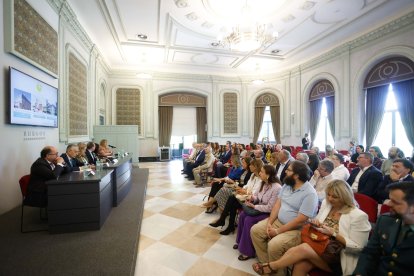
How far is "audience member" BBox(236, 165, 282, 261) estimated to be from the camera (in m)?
2.57

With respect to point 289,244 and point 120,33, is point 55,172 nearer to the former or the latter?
point 289,244

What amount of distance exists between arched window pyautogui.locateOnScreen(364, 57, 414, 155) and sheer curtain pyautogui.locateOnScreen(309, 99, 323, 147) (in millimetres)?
2018

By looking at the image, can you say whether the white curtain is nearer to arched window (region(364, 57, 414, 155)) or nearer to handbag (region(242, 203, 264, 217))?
arched window (region(364, 57, 414, 155))

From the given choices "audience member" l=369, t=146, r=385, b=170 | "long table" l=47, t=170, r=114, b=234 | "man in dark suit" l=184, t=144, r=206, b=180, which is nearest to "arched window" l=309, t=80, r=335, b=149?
"audience member" l=369, t=146, r=385, b=170

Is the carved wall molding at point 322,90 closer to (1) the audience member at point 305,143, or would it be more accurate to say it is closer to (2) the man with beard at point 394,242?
(1) the audience member at point 305,143

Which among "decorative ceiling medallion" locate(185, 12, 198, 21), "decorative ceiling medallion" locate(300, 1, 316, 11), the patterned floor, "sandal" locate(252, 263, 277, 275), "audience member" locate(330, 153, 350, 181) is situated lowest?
the patterned floor

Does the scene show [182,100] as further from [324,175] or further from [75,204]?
[324,175]

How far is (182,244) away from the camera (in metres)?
2.87

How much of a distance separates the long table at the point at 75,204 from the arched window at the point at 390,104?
7822 mm

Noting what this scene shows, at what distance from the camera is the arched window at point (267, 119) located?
11.6 m

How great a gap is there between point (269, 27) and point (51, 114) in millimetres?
6206

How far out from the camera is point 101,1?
17.1 ft

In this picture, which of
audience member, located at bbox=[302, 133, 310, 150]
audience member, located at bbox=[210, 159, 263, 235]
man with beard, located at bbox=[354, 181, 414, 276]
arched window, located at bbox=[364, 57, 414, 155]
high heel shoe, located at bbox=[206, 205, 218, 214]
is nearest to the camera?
man with beard, located at bbox=[354, 181, 414, 276]

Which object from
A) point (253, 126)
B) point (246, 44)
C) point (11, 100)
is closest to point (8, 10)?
point (11, 100)
